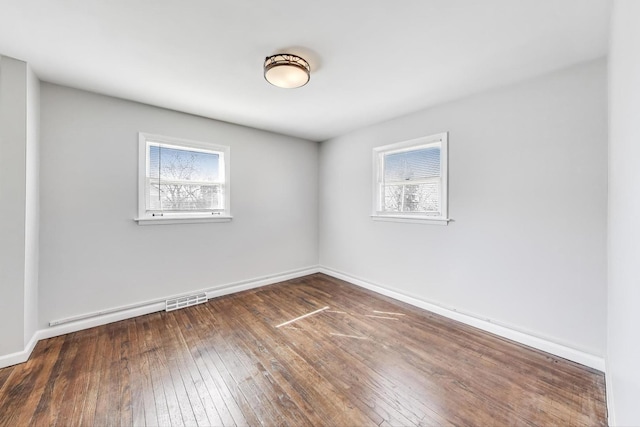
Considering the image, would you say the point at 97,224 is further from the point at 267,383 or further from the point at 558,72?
the point at 558,72

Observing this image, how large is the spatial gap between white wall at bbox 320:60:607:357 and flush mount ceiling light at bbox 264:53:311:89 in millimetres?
1794

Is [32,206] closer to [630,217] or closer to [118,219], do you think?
[118,219]

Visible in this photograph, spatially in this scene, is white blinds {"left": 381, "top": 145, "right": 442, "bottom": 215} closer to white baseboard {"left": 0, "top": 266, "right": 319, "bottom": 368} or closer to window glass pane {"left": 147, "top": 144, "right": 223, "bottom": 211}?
window glass pane {"left": 147, "top": 144, "right": 223, "bottom": 211}

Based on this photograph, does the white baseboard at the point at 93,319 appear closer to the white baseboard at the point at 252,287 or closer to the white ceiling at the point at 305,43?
the white baseboard at the point at 252,287

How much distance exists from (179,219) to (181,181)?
51cm

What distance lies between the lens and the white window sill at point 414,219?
2991 mm

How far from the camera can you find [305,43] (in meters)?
1.88

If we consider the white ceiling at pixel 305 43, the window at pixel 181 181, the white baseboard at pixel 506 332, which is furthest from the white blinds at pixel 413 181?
the window at pixel 181 181

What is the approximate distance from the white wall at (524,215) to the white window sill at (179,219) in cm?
251

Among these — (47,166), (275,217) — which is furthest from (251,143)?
(47,166)

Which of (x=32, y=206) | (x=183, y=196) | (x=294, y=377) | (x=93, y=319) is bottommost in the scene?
(x=294, y=377)

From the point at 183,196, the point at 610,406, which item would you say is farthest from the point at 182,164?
the point at 610,406

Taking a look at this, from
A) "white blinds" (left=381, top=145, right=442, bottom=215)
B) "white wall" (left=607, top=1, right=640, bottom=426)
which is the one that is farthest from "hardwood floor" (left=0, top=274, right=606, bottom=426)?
"white blinds" (left=381, top=145, right=442, bottom=215)

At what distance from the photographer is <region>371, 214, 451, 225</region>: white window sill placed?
2.99m
